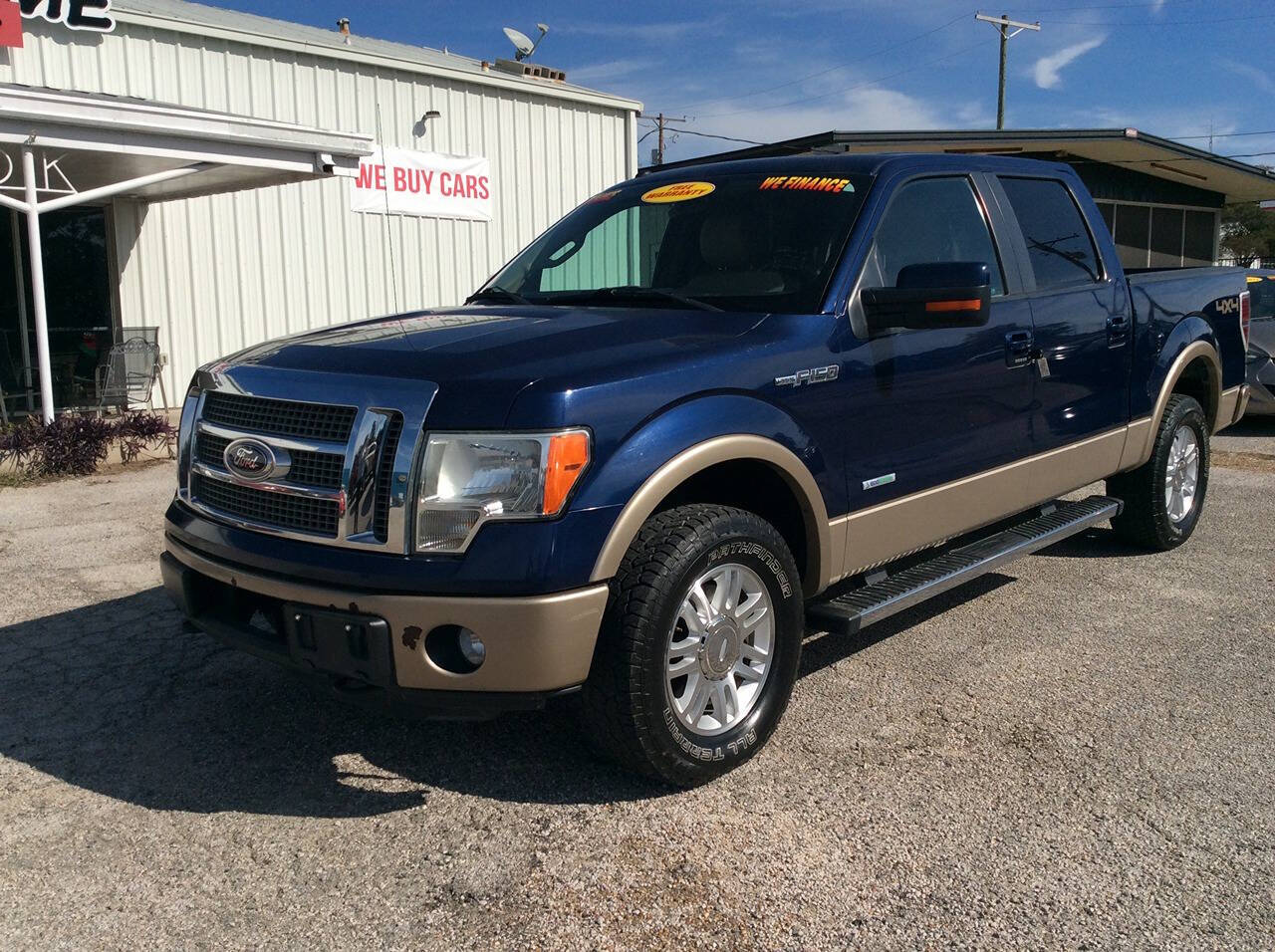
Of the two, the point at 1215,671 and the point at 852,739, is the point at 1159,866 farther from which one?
the point at 1215,671

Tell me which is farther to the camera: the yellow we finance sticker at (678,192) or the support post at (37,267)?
the support post at (37,267)

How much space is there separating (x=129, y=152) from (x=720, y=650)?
8.81m

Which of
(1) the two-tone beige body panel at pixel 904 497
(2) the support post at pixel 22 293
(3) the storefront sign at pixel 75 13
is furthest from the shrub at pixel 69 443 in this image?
(1) the two-tone beige body panel at pixel 904 497

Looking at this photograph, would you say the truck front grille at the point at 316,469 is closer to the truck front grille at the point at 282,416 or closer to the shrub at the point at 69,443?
the truck front grille at the point at 282,416

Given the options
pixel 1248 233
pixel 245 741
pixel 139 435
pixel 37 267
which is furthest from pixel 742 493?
pixel 1248 233

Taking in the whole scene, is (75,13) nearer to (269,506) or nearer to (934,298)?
(269,506)

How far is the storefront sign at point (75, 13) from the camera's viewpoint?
10789 millimetres

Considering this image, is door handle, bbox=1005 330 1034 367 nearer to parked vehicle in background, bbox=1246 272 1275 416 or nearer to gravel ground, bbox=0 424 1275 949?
gravel ground, bbox=0 424 1275 949

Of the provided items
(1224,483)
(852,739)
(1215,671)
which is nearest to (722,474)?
(852,739)

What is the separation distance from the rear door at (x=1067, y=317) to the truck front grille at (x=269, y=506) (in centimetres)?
302

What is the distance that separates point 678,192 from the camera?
15.3ft

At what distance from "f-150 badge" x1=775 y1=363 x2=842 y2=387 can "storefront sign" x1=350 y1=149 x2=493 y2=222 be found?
1068 cm

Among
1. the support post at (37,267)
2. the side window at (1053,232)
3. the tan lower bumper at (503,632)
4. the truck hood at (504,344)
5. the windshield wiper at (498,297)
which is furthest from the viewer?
the support post at (37,267)

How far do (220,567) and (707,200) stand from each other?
2353mm
